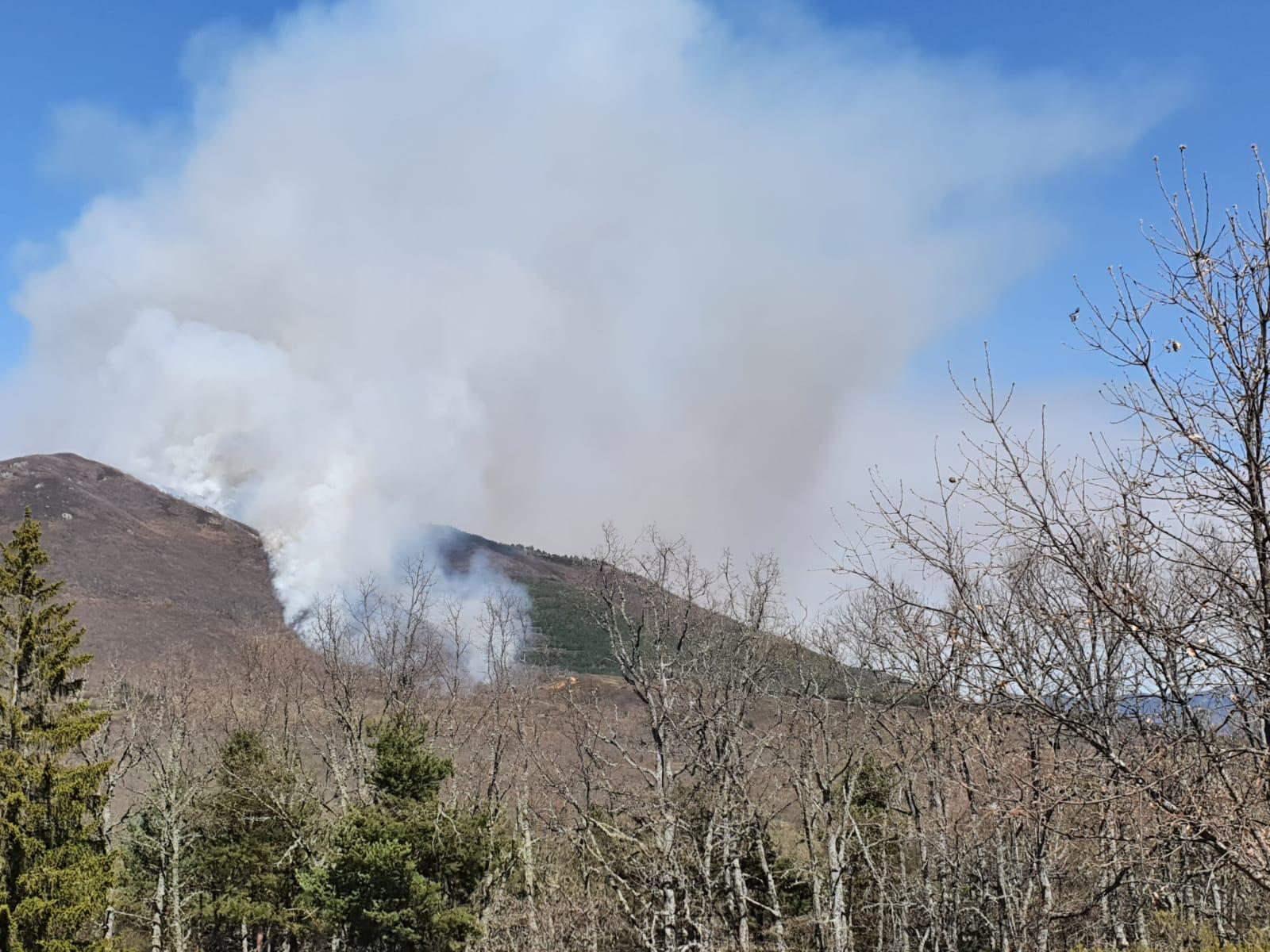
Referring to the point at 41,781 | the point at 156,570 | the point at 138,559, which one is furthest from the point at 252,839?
the point at 138,559

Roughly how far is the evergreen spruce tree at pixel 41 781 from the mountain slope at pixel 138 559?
64680 mm

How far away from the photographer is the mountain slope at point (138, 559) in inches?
3536

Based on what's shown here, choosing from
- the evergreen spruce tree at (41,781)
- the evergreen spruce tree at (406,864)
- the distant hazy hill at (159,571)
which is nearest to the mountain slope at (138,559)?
the distant hazy hill at (159,571)

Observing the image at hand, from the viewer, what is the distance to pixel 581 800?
34.5 metres

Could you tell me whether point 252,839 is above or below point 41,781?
A: below

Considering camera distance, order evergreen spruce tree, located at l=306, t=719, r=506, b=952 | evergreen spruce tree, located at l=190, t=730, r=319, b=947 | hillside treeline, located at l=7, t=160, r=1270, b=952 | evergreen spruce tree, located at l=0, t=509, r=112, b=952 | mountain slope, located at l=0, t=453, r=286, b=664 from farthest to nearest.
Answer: mountain slope, located at l=0, t=453, r=286, b=664
evergreen spruce tree, located at l=190, t=730, r=319, b=947
evergreen spruce tree, located at l=306, t=719, r=506, b=952
evergreen spruce tree, located at l=0, t=509, r=112, b=952
hillside treeline, located at l=7, t=160, r=1270, b=952

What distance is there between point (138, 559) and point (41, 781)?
109 m

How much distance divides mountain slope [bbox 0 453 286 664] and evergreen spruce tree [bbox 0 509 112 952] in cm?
6468

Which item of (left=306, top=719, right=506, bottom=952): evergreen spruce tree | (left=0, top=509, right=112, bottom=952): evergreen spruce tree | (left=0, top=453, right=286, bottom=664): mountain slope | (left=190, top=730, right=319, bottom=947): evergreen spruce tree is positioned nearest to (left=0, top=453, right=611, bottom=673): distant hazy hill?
(left=0, top=453, right=286, bottom=664): mountain slope

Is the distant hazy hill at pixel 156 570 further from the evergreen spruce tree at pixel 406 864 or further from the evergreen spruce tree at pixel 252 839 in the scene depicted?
the evergreen spruce tree at pixel 406 864

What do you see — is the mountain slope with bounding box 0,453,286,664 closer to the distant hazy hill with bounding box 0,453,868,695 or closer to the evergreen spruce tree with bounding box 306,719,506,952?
the distant hazy hill with bounding box 0,453,868,695

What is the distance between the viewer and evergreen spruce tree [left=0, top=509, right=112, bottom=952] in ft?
48.8

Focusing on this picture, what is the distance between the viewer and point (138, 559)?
362 ft

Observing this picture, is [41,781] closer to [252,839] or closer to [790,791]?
[252,839]
